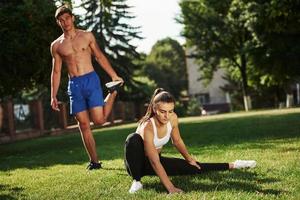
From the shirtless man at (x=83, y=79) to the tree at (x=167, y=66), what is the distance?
6804 cm

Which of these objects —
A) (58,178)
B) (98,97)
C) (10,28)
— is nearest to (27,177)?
(58,178)

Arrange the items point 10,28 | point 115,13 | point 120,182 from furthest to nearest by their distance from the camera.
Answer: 1. point 115,13
2. point 10,28
3. point 120,182

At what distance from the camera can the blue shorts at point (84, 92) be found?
311 inches

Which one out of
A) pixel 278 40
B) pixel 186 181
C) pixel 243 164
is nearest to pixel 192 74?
pixel 278 40

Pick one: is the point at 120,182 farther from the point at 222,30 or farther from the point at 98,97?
the point at 222,30

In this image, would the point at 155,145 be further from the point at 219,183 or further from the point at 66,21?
the point at 66,21

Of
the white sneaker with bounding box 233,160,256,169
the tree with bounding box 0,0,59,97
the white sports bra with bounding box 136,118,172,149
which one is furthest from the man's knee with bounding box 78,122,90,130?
the tree with bounding box 0,0,59,97

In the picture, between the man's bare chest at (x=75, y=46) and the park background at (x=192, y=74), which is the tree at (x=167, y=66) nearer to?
the park background at (x=192, y=74)

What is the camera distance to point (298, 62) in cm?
3084

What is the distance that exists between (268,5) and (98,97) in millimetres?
18900

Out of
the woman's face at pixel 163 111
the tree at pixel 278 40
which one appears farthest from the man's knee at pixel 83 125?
the tree at pixel 278 40

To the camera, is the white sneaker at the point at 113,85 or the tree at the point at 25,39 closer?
the white sneaker at the point at 113,85

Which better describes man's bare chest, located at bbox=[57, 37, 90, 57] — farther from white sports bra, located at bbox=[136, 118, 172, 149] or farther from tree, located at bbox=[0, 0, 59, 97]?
tree, located at bbox=[0, 0, 59, 97]

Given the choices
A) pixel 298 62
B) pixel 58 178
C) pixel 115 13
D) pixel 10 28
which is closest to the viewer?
pixel 58 178
